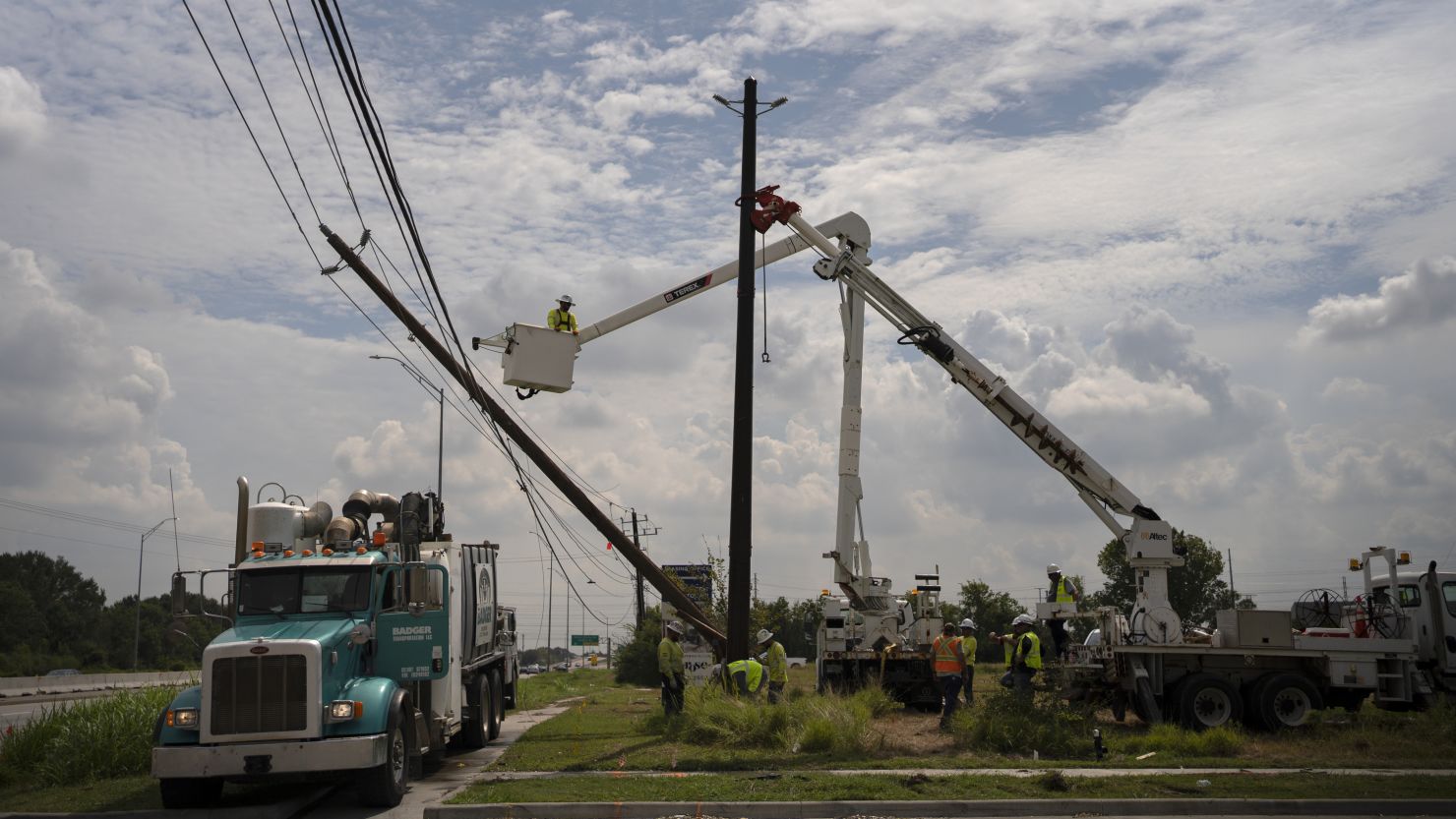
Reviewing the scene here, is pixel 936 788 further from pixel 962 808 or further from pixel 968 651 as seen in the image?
pixel 968 651

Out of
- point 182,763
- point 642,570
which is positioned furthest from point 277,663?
point 642,570

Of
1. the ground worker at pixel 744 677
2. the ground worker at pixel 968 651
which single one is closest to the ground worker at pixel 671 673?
the ground worker at pixel 744 677

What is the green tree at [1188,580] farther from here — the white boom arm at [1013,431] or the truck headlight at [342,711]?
the truck headlight at [342,711]

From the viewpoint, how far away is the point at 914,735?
56.5ft

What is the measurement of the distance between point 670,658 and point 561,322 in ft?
19.4

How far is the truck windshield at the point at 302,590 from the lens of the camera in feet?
44.5

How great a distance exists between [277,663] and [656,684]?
3018cm

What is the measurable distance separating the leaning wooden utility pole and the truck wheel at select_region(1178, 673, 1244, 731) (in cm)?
759

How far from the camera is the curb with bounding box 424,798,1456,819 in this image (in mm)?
10992

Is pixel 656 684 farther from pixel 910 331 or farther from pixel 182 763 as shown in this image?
pixel 182 763

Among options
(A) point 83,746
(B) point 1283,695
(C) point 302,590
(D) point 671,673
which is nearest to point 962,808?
(C) point 302,590

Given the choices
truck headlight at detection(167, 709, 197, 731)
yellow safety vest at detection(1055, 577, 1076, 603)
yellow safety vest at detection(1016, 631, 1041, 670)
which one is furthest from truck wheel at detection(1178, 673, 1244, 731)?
truck headlight at detection(167, 709, 197, 731)

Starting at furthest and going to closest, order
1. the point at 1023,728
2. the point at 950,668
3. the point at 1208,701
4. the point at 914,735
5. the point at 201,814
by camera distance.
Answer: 1. the point at 950,668
2. the point at 1208,701
3. the point at 914,735
4. the point at 1023,728
5. the point at 201,814

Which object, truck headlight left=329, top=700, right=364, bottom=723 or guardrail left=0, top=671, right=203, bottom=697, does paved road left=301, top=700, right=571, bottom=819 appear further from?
guardrail left=0, top=671, right=203, bottom=697
